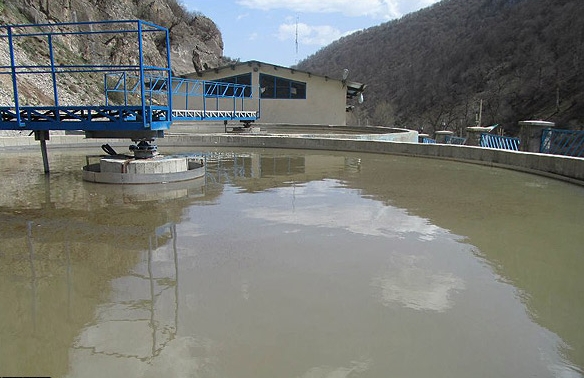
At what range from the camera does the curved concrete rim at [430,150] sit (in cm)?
987

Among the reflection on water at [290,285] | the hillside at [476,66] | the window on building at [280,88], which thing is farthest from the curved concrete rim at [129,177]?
the hillside at [476,66]

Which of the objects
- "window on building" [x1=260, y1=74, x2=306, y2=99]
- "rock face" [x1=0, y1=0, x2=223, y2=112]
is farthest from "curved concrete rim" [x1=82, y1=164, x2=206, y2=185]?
"rock face" [x1=0, y1=0, x2=223, y2=112]

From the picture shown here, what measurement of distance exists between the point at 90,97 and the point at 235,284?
131ft

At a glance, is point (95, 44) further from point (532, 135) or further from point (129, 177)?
point (532, 135)

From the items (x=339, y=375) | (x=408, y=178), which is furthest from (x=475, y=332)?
(x=408, y=178)

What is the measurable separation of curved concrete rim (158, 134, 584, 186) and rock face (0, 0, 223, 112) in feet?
58.6

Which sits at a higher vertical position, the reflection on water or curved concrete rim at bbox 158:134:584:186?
curved concrete rim at bbox 158:134:584:186

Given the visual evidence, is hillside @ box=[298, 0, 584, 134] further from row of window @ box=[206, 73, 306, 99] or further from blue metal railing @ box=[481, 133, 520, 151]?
blue metal railing @ box=[481, 133, 520, 151]

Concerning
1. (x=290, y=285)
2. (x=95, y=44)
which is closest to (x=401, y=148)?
(x=290, y=285)

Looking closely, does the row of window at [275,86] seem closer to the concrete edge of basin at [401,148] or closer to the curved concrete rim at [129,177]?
the concrete edge of basin at [401,148]

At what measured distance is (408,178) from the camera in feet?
33.2

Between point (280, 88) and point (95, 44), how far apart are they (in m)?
28.5

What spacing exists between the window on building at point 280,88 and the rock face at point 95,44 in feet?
50.8

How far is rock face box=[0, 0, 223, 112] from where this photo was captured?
34.6m
